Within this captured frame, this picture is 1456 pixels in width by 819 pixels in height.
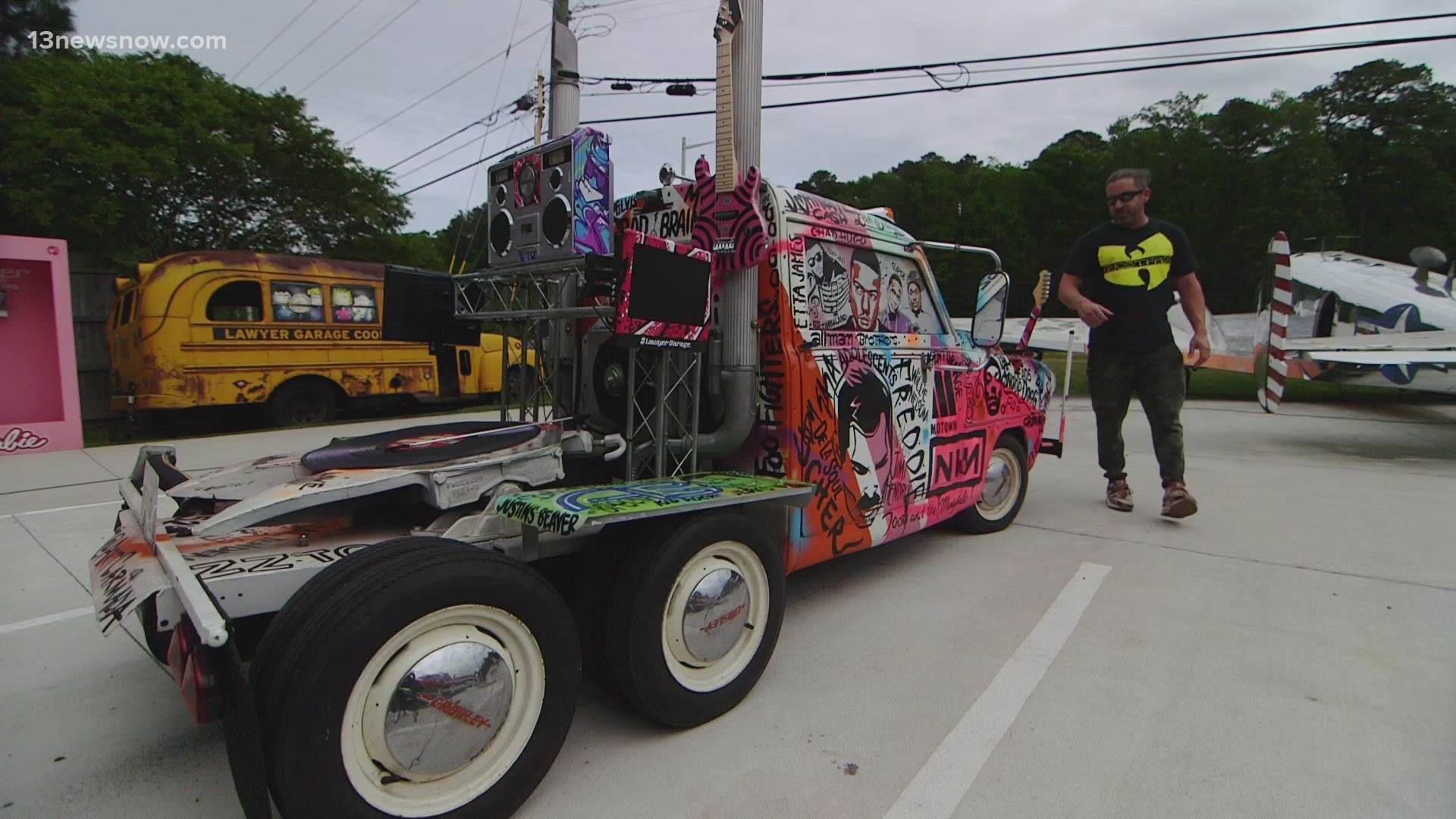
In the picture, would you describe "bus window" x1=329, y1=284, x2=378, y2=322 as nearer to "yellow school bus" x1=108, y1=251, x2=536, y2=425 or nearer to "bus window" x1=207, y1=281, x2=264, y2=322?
"yellow school bus" x1=108, y1=251, x2=536, y2=425

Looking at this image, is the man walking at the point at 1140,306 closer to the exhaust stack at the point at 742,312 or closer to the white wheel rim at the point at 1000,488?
Answer: the white wheel rim at the point at 1000,488

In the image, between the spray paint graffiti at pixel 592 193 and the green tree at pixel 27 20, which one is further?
the green tree at pixel 27 20

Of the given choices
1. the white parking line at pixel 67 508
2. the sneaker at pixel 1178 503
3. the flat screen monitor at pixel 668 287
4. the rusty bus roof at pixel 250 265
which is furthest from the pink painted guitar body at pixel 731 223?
the rusty bus roof at pixel 250 265

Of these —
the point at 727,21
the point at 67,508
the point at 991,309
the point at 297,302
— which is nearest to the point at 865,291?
the point at 991,309

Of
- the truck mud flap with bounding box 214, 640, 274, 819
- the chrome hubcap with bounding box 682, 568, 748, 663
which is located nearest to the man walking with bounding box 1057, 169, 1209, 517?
the chrome hubcap with bounding box 682, 568, 748, 663

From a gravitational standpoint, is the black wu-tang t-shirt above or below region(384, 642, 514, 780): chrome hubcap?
above

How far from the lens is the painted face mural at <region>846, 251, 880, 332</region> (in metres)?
3.54

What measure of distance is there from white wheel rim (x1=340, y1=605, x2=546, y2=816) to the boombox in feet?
4.79

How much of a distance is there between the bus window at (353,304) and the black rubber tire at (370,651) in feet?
37.7

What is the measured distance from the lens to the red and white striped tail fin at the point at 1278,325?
689 cm

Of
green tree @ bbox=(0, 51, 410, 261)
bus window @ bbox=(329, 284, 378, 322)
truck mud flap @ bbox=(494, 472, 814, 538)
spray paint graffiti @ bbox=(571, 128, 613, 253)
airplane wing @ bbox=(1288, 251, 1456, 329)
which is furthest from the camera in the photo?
green tree @ bbox=(0, 51, 410, 261)

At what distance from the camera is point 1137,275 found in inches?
189

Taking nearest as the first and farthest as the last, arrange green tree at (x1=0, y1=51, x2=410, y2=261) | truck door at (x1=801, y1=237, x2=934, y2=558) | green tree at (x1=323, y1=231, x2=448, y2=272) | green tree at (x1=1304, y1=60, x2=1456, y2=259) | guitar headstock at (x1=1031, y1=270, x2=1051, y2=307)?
truck door at (x1=801, y1=237, x2=934, y2=558) < guitar headstock at (x1=1031, y1=270, x2=1051, y2=307) < green tree at (x1=0, y1=51, x2=410, y2=261) < green tree at (x1=323, y1=231, x2=448, y2=272) < green tree at (x1=1304, y1=60, x2=1456, y2=259)

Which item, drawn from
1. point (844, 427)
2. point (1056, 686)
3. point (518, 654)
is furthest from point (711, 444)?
point (1056, 686)
